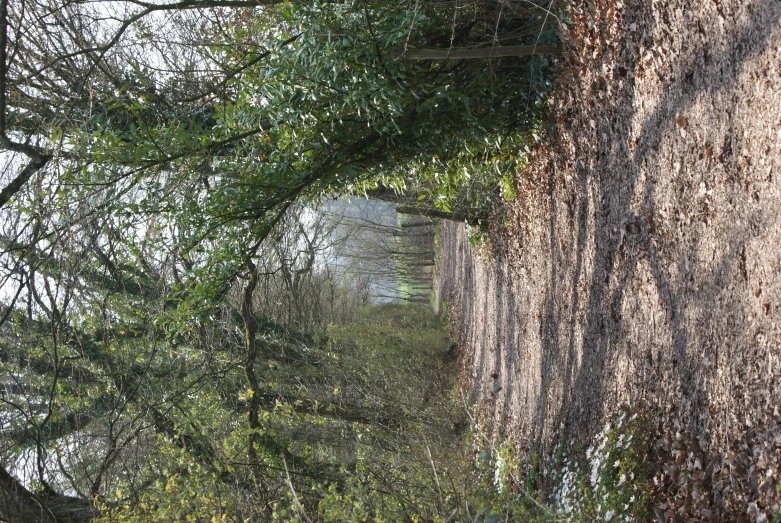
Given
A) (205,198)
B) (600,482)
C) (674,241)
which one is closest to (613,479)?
(600,482)

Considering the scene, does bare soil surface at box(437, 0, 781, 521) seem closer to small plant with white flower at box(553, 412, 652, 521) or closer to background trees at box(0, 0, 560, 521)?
small plant with white flower at box(553, 412, 652, 521)

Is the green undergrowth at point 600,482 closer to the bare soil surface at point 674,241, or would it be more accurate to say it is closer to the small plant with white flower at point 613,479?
the small plant with white flower at point 613,479

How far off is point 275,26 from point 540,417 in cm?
491

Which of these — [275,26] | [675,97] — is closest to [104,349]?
[275,26]

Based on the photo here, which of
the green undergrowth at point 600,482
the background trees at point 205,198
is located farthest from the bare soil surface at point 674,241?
the background trees at point 205,198

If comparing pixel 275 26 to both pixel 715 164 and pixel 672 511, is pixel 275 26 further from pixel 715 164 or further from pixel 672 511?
pixel 672 511

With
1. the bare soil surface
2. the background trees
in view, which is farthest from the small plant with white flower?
the background trees

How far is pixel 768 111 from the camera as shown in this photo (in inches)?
132

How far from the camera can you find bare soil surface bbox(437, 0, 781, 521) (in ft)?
11.1

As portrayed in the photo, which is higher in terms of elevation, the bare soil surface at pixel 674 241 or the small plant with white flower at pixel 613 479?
the bare soil surface at pixel 674 241

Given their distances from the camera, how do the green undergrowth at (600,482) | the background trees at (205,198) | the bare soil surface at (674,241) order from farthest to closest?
the background trees at (205,198)
the green undergrowth at (600,482)
the bare soil surface at (674,241)

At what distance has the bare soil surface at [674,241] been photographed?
3398 mm

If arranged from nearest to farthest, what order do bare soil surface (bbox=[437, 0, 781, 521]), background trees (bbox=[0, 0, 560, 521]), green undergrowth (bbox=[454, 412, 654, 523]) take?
bare soil surface (bbox=[437, 0, 781, 521]), green undergrowth (bbox=[454, 412, 654, 523]), background trees (bbox=[0, 0, 560, 521])

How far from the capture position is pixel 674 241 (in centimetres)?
432
